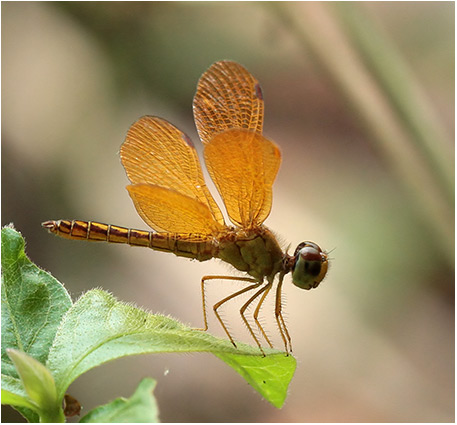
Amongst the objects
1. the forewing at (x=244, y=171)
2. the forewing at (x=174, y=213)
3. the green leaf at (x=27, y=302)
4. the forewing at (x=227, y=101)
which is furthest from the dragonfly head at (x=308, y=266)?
the green leaf at (x=27, y=302)

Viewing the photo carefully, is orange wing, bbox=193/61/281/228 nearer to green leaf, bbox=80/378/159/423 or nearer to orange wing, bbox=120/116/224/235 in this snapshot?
orange wing, bbox=120/116/224/235

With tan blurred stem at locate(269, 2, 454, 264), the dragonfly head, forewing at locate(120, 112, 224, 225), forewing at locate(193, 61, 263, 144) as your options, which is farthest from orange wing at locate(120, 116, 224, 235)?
tan blurred stem at locate(269, 2, 454, 264)

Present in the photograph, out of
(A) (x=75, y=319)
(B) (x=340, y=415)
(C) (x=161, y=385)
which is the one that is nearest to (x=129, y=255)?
(C) (x=161, y=385)

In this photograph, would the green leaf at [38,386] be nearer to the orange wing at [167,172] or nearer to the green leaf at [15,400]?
the green leaf at [15,400]

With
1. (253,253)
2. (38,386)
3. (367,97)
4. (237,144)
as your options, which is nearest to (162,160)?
(237,144)

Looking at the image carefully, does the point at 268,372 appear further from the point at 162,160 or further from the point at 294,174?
the point at 294,174

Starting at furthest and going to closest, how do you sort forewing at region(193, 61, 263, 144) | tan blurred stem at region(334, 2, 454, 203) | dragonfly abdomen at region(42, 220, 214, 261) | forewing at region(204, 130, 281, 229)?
tan blurred stem at region(334, 2, 454, 203)
forewing at region(193, 61, 263, 144)
dragonfly abdomen at region(42, 220, 214, 261)
forewing at region(204, 130, 281, 229)
